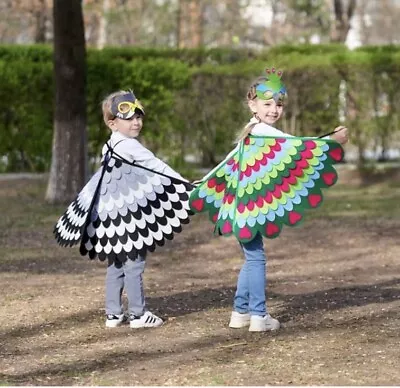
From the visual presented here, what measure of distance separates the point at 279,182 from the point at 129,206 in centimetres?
90

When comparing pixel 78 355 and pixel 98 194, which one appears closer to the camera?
pixel 78 355

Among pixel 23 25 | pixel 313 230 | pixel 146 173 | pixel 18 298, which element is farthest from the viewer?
pixel 23 25

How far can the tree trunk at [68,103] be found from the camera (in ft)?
42.8

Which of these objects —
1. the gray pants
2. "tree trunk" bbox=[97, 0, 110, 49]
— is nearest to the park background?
the gray pants

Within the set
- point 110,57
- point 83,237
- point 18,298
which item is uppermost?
point 110,57

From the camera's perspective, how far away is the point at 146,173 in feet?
22.0

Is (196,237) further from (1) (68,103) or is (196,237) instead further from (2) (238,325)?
(2) (238,325)

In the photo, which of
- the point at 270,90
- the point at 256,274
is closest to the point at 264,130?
the point at 270,90

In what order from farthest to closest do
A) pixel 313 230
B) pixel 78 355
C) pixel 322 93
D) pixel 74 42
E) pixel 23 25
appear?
pixel 23 25 < pixel 322 93 < pixel 74 42 < pixel 313 230 < pixel 78 355

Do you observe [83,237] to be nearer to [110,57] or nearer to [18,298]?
[18,298]

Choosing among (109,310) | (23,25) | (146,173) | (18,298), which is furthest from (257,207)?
(23,25)

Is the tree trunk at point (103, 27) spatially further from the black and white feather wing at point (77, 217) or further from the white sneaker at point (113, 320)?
the white sneaker at point (113, 320)

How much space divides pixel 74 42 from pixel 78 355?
745 cm

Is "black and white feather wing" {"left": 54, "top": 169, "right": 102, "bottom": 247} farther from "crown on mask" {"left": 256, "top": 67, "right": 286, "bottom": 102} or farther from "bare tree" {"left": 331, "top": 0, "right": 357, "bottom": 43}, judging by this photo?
"bare tree" {"left": 331, "top": 0, "right": 357, "bottom": 43}
